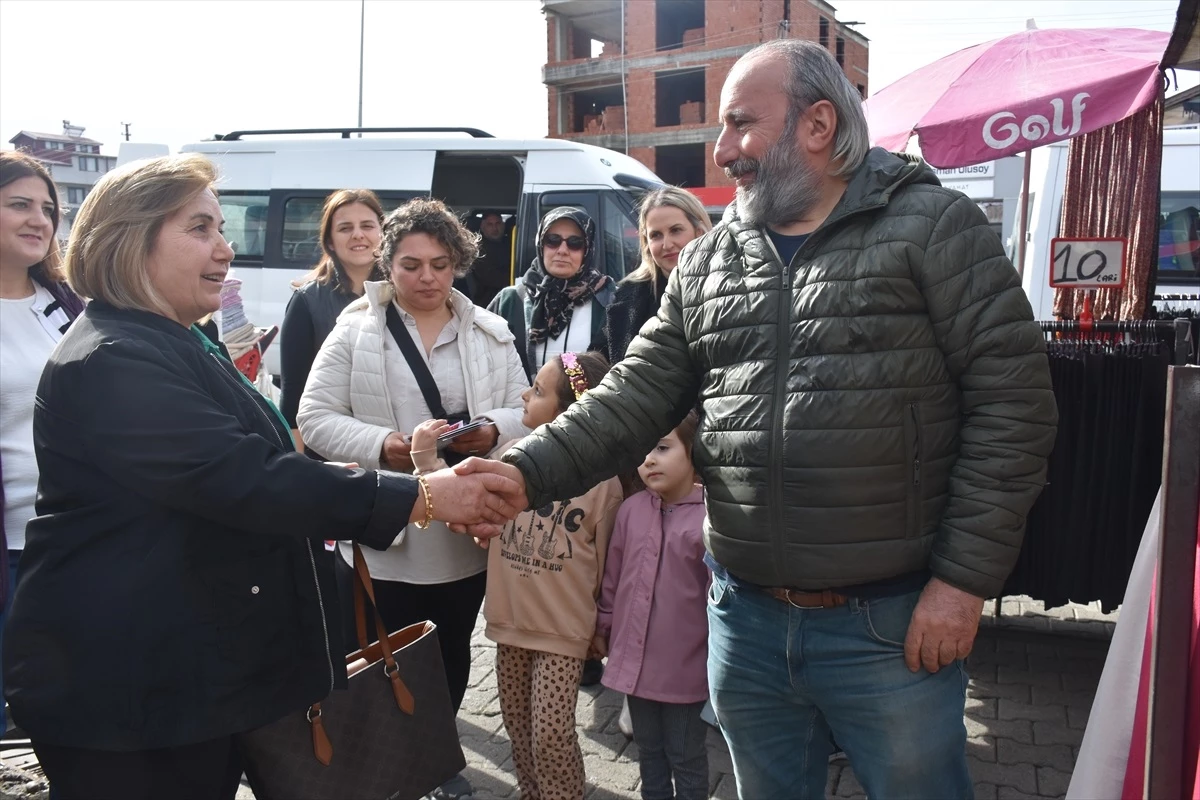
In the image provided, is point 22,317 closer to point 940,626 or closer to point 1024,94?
point 940,626

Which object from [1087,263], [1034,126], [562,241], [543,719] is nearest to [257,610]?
[543,719]

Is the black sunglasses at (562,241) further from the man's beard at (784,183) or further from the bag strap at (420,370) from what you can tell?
the man's beard at (784,183)

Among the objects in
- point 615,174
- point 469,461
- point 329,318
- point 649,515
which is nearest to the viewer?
point 469,461

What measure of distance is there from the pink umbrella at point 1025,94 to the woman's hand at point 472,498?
3.13 m

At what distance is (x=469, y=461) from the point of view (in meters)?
2.39

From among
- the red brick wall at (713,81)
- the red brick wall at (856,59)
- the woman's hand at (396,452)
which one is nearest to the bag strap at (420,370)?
the woman's hand at (396,452)

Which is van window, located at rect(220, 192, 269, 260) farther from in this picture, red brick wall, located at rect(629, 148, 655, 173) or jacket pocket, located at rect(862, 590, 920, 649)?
red brick wall, located at rect(629, 148, 655, 173)

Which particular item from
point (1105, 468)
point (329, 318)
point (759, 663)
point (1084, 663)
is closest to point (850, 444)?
point (759, 663)

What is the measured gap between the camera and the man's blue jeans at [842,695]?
194 cm

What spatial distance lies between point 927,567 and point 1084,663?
315 cm

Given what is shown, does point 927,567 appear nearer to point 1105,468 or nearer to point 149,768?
point 149,768

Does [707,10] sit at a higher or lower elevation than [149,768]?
higher

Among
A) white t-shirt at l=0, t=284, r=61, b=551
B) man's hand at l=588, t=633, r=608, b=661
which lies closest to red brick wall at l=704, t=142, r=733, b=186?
man's hand at l=588, t=633, r=608, b=661

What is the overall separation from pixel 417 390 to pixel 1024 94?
3198mm
